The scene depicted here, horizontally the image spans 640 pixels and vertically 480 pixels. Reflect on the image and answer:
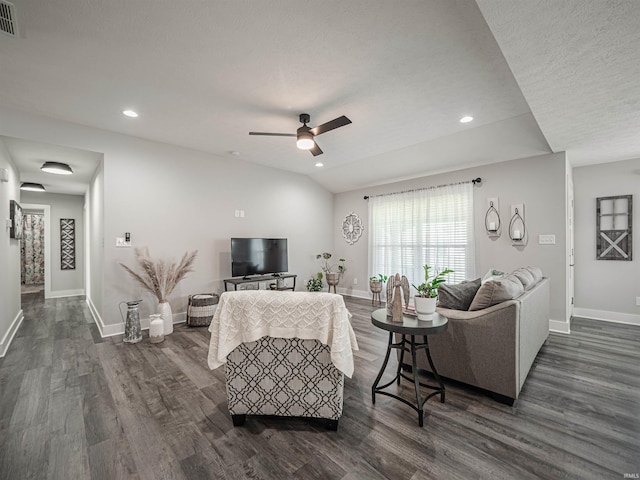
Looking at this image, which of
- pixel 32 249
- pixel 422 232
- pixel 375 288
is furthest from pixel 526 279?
pixel 32 249

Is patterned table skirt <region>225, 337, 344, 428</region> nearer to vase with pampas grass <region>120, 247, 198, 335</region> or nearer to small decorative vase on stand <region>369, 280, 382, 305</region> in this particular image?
vase with pampas grass <region>120, 247, 198, 335</region>

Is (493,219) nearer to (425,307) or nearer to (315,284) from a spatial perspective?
(425,307)

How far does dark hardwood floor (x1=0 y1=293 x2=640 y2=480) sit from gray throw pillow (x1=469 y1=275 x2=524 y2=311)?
74 centimetres

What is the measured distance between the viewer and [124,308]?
3957mm

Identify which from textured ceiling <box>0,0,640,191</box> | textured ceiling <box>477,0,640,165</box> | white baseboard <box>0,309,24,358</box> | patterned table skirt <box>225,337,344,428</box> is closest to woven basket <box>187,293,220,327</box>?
white baseboard <box>0,309,24,358</box>

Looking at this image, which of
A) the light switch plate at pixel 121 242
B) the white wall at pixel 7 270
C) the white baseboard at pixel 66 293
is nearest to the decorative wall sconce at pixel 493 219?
the light switch plate at pixel 121 242

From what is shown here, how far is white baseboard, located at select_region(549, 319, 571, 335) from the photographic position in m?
3.86

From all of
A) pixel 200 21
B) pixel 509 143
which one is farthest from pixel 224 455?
pixel 509 143

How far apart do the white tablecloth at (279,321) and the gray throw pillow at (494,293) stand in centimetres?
127

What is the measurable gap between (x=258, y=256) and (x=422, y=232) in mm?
3138

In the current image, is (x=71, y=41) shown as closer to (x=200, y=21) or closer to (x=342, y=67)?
(x=200, y=21)

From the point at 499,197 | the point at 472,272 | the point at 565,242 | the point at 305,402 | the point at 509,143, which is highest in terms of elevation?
the point at 509,143

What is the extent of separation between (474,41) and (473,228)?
3.27 metres

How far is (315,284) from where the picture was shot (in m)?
5.98
